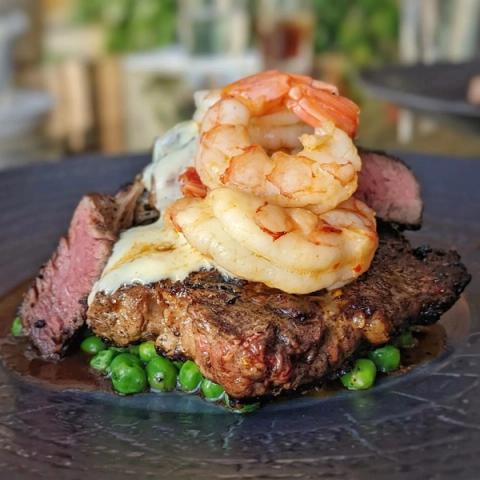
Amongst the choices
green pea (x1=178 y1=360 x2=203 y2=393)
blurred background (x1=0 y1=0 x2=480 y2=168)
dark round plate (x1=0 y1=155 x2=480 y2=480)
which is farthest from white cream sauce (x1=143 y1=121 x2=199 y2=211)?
blurred background (x1=0 y1=0 x2=480 y2=168)

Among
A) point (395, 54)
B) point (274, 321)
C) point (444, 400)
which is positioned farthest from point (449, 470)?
point (395, 54)

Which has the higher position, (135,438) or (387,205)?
(387,205)

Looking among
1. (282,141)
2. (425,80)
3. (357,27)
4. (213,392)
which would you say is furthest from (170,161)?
(357,27)

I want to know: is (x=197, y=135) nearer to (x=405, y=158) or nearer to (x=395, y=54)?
(x=405, y=158)

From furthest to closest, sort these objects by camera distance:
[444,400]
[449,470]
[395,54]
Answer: [395,54] < [444,400] < [449,470]

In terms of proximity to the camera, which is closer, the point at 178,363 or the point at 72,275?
the point at 178,363

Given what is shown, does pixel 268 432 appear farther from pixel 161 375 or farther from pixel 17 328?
pixel 17 328

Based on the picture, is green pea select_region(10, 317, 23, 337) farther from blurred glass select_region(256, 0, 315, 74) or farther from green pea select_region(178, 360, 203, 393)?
blurred glass select_region(256, 0, 315, 74)
